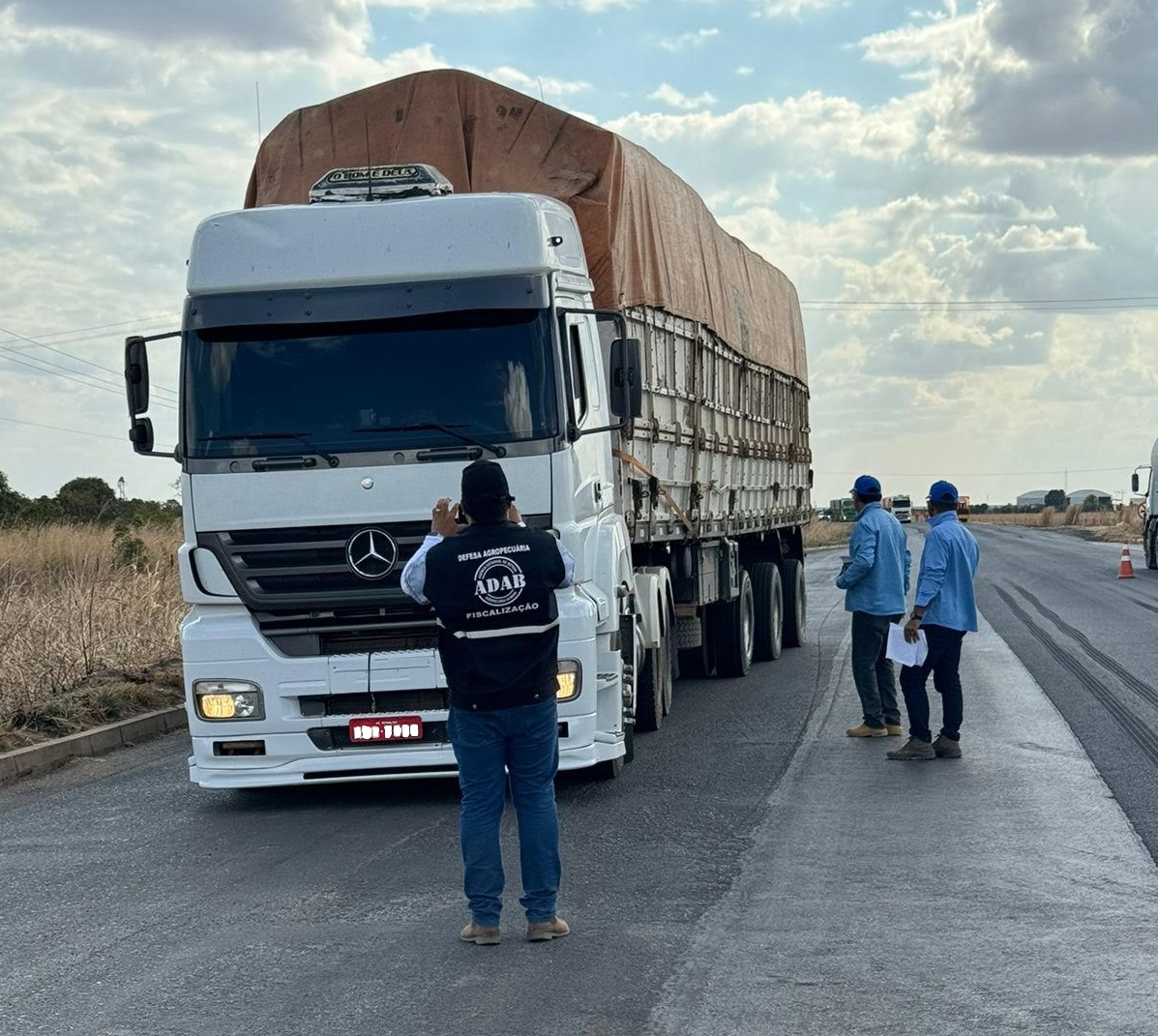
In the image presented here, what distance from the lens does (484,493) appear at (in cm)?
641

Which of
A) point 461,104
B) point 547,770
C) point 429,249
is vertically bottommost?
point 547,770

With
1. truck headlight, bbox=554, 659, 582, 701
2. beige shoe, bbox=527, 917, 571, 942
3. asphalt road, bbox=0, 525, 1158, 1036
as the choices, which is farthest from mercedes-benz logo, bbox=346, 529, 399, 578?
beige shoe, bbox=527, 917, 571, 942

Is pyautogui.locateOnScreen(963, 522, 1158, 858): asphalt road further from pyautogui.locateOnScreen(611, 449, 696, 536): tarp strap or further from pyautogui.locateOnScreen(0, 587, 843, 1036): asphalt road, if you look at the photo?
pyautogui.locateOnScreen(611, 449, 696, 536): tarp strap

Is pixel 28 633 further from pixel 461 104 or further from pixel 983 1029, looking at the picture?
pixel 983 1029

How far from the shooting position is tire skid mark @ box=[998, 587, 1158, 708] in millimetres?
14383

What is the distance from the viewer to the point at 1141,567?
4153cm

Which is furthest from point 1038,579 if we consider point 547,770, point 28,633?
point 547,770

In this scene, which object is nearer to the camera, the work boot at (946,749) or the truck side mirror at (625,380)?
the truck side mirror at (625,380)

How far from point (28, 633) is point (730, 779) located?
718 cm

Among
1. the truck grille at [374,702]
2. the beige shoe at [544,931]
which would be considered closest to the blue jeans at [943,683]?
the truck grille at [374,702]

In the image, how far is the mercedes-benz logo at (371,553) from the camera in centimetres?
902

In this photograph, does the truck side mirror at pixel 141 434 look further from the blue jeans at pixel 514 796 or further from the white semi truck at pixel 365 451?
the blue jeans at pixel 514 796

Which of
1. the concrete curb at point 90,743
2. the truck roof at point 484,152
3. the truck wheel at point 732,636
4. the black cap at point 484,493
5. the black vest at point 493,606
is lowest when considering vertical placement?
the concrete curb at point 90,743

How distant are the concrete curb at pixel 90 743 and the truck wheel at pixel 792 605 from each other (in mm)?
7663
